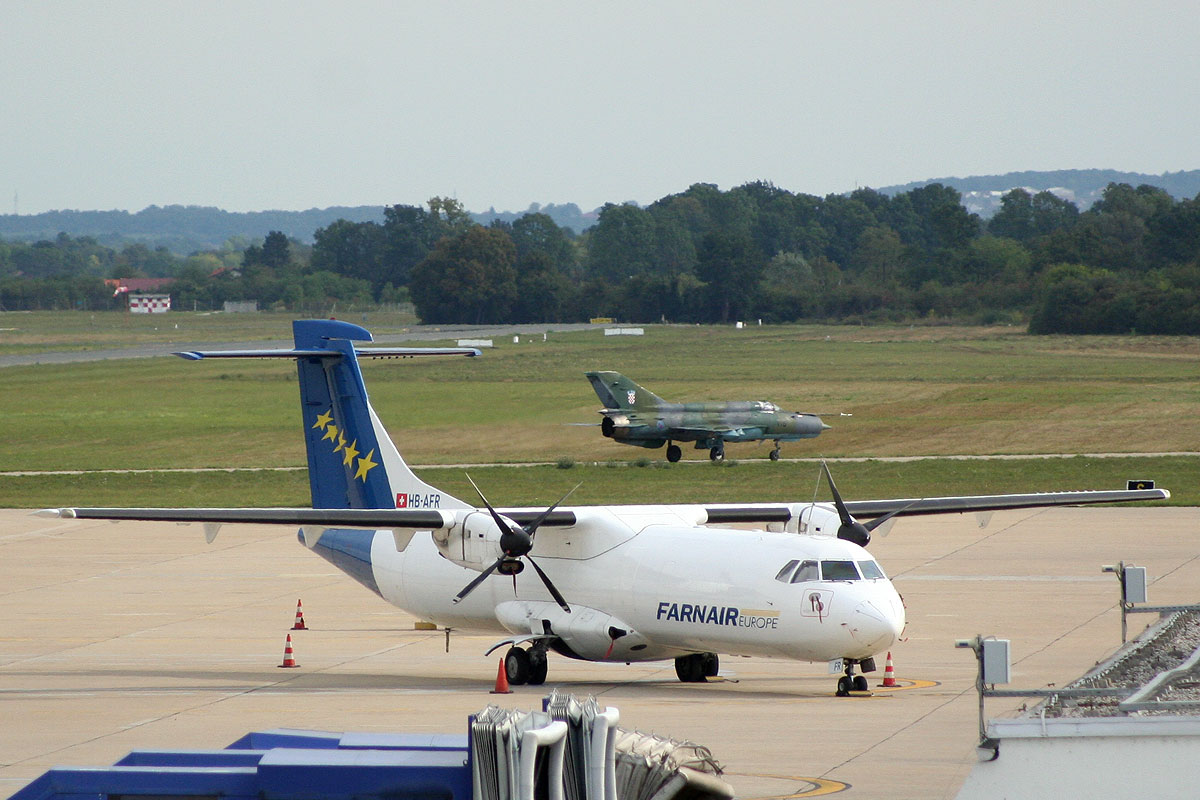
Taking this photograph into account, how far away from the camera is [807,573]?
21922mm

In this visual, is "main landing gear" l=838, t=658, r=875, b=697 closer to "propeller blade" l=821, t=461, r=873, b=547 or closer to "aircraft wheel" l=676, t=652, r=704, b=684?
"propeller blade" l=821, t=461, r=873, b=547

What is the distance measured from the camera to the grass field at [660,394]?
2157 inches

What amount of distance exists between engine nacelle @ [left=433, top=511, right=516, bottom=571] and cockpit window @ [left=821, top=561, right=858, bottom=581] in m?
5.04

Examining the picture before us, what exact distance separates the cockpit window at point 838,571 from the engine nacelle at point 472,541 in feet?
16.5

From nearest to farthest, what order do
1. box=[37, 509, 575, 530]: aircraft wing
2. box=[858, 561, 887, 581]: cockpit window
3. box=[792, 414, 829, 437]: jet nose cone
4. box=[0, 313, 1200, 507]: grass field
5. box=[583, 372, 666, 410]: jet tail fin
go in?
box=[858, 561, 887, 581]: cockpit window, box=[37, 509, 575, 530]: aircraft wing, box=[0, 313, 1200, 507]: grass field, box=[583, 372, 666, 410]: jet tail fin, box=[792, 414, 829, 437]: jet nose cone

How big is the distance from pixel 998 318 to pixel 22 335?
101855 millimetres

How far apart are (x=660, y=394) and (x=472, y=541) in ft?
210

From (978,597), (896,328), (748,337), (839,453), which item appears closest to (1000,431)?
(839,453)

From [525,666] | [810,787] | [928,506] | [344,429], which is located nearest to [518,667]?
[525,666]

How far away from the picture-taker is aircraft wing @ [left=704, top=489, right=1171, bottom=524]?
25.7 metres

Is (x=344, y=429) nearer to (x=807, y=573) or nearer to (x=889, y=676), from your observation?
(x=807, y=573)

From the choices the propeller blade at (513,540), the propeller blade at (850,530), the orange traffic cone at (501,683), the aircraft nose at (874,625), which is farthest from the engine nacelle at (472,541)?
the aircraft nose at (874,625)

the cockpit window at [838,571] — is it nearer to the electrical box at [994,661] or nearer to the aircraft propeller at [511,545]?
the aircraft propeller at [511,545]

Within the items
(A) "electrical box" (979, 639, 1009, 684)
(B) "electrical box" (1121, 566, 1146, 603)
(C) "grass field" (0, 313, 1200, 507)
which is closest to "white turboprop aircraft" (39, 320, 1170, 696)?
(B) "electrical box" (1121, 566, 1146, 603)
